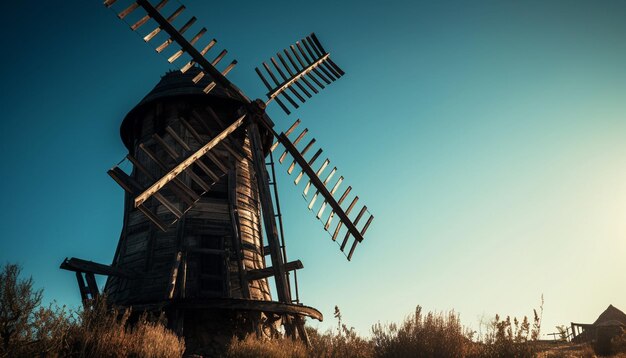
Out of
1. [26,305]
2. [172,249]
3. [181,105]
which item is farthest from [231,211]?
[26,305]

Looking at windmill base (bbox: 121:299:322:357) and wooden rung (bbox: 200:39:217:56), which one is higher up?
wooden rung (bbox: 200:39:217:56)

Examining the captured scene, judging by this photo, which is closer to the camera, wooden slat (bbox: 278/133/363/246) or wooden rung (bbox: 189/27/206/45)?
wooden rung (bbox: 189/27/206/45)

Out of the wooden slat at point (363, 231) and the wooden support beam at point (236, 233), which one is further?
the wooden slat at point (363, 231)

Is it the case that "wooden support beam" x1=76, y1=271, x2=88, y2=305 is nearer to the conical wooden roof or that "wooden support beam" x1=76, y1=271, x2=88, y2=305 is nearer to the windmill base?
the windmill base

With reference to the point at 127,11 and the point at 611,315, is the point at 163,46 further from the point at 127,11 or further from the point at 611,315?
the point at 611,315

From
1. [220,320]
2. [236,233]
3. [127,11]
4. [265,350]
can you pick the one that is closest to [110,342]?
[265,350]

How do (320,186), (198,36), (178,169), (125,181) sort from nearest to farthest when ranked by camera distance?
(125,181) → (178,169) → (198,36) → (320,186)

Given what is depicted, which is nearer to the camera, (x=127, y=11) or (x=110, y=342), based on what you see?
(x=110, y=342)

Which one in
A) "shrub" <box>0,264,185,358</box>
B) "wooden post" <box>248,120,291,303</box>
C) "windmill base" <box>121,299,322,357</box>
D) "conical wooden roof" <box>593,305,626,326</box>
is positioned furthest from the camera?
"conical wooden roof" <box>593,305,626,326</box>

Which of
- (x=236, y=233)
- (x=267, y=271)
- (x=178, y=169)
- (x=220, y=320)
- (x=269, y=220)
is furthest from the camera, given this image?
(x=236, y=233)

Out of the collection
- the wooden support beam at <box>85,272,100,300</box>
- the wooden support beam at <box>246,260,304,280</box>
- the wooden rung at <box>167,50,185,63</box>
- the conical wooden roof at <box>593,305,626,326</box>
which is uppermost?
the conical wooden roof at <box>593,305,626,326</box>

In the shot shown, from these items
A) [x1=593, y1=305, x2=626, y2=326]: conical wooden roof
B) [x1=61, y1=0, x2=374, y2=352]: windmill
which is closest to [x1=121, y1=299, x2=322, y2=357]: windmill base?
[x1=61, y1=0, x2=374, y2=352]: windmill

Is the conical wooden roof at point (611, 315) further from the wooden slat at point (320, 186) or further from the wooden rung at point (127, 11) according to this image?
the wooden rung at point (127, 11)

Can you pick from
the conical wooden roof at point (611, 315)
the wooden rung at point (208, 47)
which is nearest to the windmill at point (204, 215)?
the wooden rung at point (208, 47)
